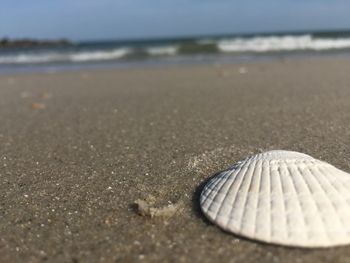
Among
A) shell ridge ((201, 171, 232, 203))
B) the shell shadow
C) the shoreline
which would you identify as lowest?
the shoreline

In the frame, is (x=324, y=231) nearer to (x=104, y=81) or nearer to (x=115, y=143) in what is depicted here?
(x=115, y=143)

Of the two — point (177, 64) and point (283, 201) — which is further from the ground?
point (283, 201)

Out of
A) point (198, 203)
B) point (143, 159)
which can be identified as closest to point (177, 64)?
point (143, 159)

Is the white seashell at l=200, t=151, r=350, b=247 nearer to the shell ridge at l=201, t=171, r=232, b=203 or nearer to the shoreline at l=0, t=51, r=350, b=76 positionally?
the shell ridge at l=201, t=171, r=232, b=203

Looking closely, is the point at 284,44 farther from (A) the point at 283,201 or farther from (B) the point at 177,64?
(A) the point at 283,201

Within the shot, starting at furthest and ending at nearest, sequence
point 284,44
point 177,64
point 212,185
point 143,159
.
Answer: point 284,44
point 177,64
point 143,159
point 212,185

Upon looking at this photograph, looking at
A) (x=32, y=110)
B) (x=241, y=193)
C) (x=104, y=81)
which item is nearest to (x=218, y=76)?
(x=104, y=81)

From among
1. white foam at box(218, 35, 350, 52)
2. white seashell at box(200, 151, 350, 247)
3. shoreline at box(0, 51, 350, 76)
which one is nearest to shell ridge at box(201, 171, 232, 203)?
white seashell at box(200, 151, 350, 247)
